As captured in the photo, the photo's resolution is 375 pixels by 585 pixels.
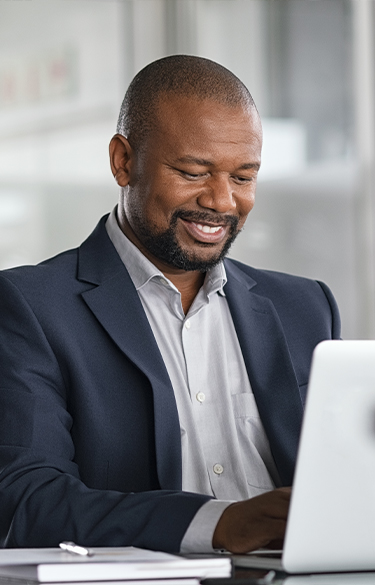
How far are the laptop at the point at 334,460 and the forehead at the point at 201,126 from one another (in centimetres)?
86

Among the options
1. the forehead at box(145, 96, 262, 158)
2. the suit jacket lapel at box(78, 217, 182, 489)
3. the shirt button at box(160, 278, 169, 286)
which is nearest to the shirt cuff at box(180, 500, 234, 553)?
the suit jacket lapel at box(78, 217, 182, 489)

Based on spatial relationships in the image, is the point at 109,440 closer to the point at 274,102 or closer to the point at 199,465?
the point at 199,465

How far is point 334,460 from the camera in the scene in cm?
87

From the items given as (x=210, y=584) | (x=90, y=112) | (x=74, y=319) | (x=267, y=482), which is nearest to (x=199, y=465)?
(x=267, y=482)

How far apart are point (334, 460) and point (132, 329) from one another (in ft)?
2.53

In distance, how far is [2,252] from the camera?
127 inches

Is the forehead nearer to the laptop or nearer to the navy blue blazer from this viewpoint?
the navy blue blazer

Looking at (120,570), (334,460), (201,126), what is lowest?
(120,570)

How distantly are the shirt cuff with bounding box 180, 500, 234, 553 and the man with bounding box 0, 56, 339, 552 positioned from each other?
0.94 feet

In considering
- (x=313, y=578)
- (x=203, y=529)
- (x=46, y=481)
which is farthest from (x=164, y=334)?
(x=313, y=578)

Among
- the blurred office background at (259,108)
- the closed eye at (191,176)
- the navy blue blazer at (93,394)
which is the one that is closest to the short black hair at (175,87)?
the closed eye at (191,176)

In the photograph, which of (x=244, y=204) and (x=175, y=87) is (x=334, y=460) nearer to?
(x=244, y=204)

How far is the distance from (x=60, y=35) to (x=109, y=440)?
218 cm

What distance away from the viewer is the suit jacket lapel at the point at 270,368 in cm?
163
